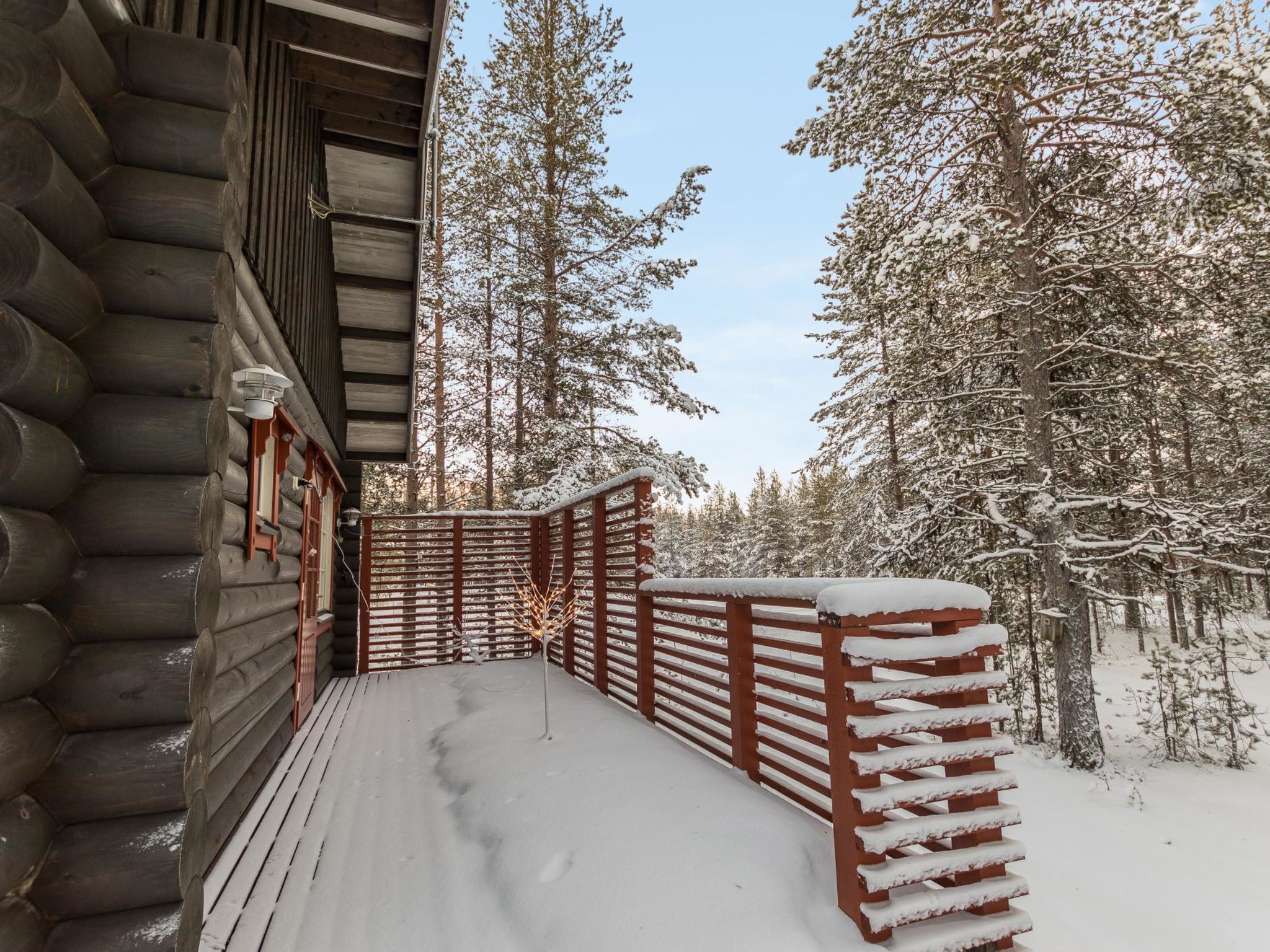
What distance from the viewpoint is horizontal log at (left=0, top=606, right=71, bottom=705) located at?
1357mm

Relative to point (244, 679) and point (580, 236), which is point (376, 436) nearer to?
point (580, 236)

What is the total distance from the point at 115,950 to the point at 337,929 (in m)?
0.99

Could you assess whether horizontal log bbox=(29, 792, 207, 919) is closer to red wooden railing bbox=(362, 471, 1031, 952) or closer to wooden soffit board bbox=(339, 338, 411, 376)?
red wooden railing bbox=(362, 471, 1031, 952)

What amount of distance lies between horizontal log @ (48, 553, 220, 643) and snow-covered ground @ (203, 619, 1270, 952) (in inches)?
54.0

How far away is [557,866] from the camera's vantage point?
99.5 inches

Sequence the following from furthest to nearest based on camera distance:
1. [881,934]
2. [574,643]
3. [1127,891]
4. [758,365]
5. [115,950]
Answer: [758,365] → [574,643] → [1127,891] → [881,934] → [115,950]

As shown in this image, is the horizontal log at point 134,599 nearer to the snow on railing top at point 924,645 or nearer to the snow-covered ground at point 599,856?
the snow-covered ground at point 599,856

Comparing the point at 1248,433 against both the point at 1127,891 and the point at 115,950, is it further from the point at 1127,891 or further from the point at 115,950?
the point at 115,950

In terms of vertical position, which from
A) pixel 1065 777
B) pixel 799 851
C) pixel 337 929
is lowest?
pixel 1065 777

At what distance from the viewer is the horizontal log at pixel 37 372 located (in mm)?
1345

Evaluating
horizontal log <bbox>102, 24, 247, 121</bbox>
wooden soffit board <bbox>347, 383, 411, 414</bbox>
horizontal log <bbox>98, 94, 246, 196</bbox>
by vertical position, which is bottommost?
horizontal log <bbox>98, 94, 246, 196</bbox>

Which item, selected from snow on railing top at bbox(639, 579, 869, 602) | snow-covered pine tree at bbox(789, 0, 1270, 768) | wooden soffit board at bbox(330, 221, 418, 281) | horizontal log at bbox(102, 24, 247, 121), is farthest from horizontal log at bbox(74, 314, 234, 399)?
snow-covered pine tree at bbox(789, 0, 1270, 768)

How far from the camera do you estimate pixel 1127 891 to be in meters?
4.45

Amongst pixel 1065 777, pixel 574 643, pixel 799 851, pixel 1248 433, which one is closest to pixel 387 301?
pixel 574 643
